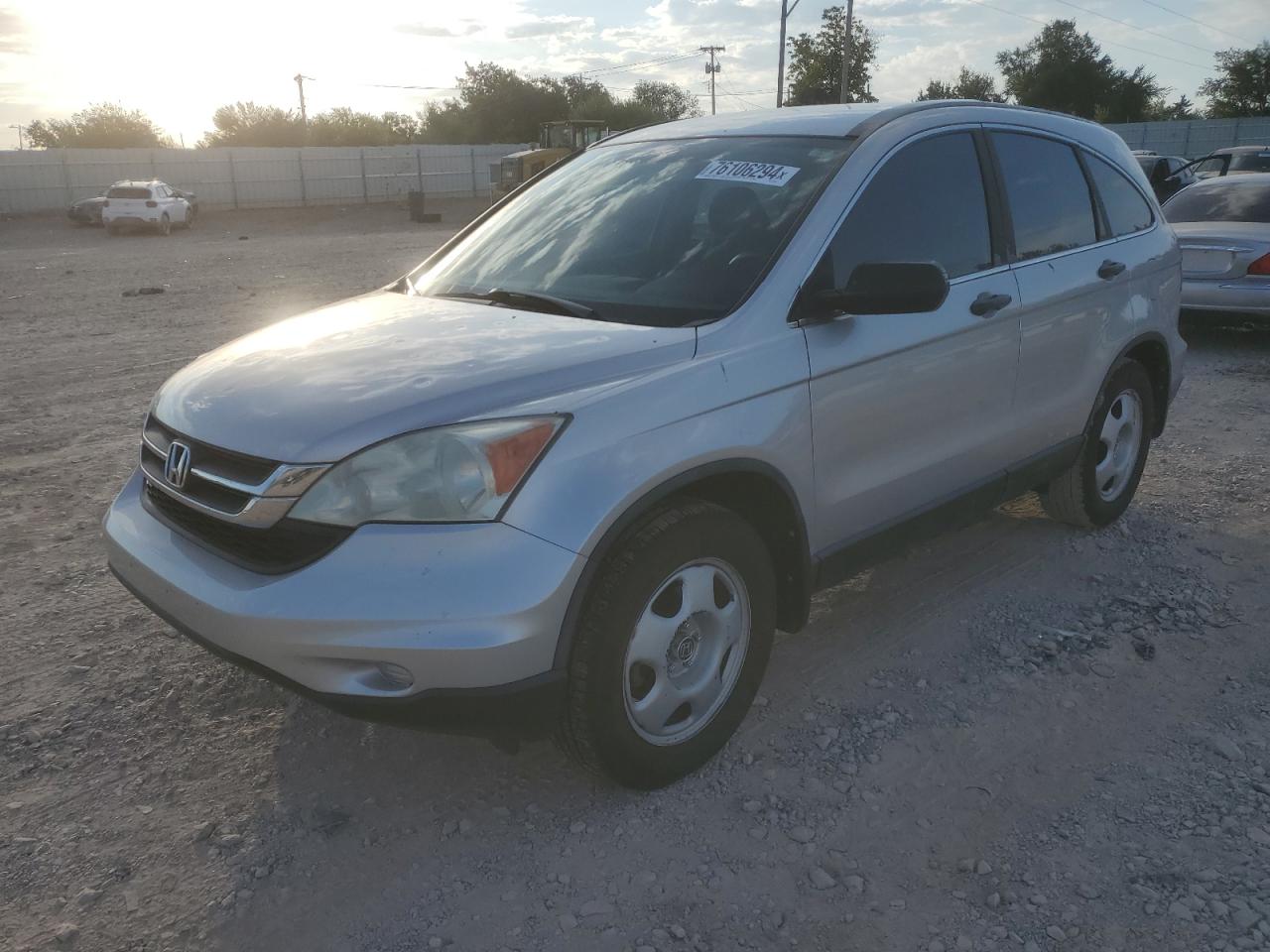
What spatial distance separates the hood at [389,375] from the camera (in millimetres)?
2598

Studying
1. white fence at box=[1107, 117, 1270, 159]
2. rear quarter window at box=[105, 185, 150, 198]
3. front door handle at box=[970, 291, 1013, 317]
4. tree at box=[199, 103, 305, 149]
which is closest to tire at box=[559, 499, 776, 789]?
front door handle at box=[970, 291, 1013, 317]

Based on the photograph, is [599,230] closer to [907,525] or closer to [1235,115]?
[907,525]

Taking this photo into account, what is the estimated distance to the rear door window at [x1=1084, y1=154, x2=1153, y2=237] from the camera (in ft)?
15.6

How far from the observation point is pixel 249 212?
40.4 m

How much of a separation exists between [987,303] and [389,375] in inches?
86.3

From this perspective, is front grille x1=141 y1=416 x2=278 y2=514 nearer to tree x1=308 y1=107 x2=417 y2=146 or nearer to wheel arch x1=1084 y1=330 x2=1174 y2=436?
wheel arch x1=1084 y1=330 x2=1174 y2=436

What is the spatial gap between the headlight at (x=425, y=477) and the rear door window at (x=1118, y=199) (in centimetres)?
340

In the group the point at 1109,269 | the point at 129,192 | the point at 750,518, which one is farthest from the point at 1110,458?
the point at 129,192

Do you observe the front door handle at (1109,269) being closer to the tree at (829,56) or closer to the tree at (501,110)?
the tree at (829,56)

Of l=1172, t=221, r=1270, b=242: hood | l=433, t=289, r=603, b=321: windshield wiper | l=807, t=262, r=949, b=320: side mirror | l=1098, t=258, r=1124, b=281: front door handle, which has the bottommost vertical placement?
l=1172, t=221, r=1270, b=242: hood

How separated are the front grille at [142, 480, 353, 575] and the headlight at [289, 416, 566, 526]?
0.03 m

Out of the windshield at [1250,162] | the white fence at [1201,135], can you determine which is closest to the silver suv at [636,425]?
the windshield at [1250,162]

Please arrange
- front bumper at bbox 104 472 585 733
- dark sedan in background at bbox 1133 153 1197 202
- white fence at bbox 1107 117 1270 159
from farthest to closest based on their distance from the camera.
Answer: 1. white fence at bbox 1107 117 1270 159
2. dark sedan in background at bbox 1133 153 1197 202
3. front bumper at bbox 104 472 585 733

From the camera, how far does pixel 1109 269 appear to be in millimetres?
4570
